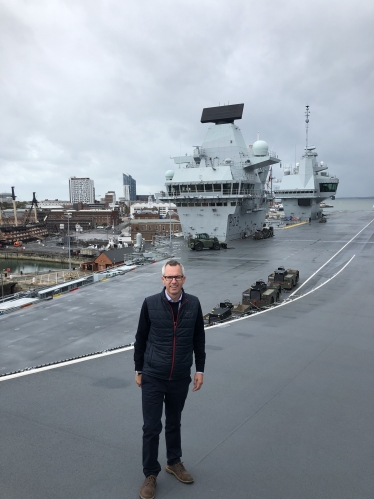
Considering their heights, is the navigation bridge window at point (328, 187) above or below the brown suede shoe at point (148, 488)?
above

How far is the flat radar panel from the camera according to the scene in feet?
120

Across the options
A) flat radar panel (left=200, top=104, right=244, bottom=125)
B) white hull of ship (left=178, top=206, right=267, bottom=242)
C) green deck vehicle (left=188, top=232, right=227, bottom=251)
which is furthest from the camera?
flat radar panel (left=200, top=104, right=244, bottom=125)

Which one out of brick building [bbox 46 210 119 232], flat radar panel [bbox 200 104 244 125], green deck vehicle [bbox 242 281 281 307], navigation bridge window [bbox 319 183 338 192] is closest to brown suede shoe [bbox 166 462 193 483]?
green deck vehicle [bbox 242 281 281 307]

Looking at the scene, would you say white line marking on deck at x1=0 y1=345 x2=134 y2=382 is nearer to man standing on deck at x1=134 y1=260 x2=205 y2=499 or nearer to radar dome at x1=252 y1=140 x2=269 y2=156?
man standing on deck at x1=134 y1=260 x2=205 y2=499

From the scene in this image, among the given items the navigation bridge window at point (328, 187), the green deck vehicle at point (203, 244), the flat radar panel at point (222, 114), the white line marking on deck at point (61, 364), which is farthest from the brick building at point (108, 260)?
the navigation bridge window at point (328, 187)

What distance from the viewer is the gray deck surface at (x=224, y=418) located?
3.09 meters

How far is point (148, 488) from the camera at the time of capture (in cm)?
296

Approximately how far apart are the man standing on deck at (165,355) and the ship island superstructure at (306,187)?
64470mm

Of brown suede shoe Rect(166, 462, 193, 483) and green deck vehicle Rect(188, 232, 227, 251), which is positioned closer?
brown suede shoe Rect(166, 462, 193, 483)

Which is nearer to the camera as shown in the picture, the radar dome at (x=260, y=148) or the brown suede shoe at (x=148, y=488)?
the brown suede shoe at (x=148, y=488)

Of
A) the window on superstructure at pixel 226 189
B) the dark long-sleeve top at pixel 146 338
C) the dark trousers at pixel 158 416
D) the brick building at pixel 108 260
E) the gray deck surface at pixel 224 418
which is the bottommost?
the brick building at pixel 108 260

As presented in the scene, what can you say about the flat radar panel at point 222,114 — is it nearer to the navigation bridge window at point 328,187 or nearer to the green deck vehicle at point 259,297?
the green deck vehicle at point 259,297

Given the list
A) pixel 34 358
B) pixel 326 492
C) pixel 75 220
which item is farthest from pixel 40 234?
pixel 326 492

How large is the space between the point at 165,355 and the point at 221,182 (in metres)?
30.8
